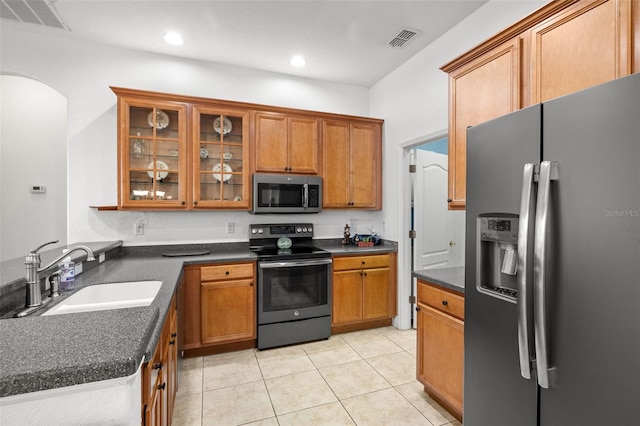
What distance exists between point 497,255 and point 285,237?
8.17 ft

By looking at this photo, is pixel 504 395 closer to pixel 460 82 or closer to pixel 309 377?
pixel 309 377

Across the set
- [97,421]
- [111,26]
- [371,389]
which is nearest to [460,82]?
[371,389]

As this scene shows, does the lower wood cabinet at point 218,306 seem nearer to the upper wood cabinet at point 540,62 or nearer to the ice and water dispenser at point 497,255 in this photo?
the upper wood cabinet at point 540,62

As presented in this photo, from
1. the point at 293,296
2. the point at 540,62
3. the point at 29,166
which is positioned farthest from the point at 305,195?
the point at 29,166

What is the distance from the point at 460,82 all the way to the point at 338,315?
8.03 ft

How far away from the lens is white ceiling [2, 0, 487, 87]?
8.27ft

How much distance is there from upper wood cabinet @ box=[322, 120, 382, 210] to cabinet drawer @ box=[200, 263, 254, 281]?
114cm

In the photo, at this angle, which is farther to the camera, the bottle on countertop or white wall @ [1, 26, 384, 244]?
the bottle on countertop

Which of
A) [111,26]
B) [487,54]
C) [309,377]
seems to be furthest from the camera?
[111,26]

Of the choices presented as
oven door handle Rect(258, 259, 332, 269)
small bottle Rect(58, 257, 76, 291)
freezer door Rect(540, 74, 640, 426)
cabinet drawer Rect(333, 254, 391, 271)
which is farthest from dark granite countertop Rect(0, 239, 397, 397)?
cabinet drawer Rect(333, 254, 391, 271)

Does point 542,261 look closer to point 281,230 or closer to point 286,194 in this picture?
point 286,194

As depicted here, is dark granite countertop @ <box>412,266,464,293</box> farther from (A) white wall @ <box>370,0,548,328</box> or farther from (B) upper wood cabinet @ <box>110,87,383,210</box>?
(B) upper wood cabinet @ <box>110,87,383,210</box>

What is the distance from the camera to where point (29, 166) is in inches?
146

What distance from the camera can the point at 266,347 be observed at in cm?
305
